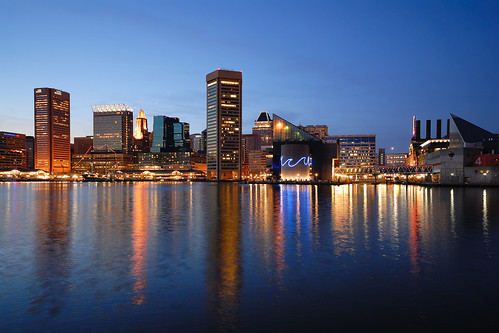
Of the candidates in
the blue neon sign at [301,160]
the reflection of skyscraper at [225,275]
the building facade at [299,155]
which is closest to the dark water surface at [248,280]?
the reflection of skyscraper at [225,275]

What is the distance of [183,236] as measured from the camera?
25.7m

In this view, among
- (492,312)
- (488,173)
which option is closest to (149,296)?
(492,312)

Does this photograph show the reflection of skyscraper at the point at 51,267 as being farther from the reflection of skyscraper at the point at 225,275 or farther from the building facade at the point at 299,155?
the building facade at the point at 299,155

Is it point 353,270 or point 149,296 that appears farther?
point 353,270

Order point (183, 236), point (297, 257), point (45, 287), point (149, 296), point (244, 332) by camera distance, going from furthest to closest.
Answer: point (183, 236) → point (297, 257) → point (45, 287) → point (149, 296) → point (244, 332)

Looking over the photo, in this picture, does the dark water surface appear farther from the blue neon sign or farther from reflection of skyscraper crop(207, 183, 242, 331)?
the blue neon sign

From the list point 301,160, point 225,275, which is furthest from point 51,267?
point 301,160

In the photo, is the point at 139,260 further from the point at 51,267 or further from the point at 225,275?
the point at 225,275

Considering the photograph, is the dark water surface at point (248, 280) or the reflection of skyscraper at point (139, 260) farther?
the reflection of skyscraper at point (139, 260)

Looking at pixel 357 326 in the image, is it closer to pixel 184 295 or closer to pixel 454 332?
pixel 454 332

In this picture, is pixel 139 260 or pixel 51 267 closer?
pixel 51 267

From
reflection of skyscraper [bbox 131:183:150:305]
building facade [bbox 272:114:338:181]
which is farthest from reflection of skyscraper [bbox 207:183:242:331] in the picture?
building facade [bbox 272:114:338:181]

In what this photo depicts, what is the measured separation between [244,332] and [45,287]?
28.0 feet

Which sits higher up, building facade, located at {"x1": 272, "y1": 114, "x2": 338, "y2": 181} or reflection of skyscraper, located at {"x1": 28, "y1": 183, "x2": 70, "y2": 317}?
building facade, located at {"x1": 272, "y1": 114, "x2": 338, "y2": 181}
